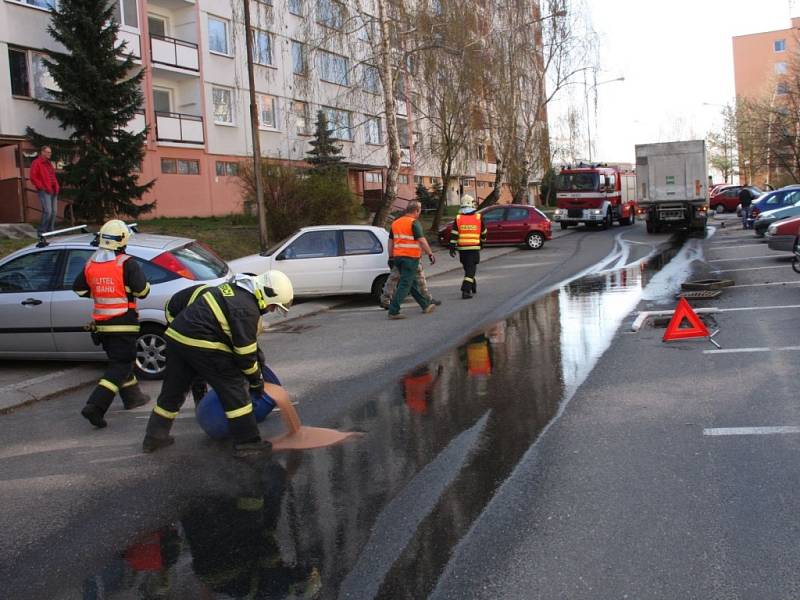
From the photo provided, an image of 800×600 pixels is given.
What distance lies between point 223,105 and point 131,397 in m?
27.9

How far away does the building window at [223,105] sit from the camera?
32656 millimetres

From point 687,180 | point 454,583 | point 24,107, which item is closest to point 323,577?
point 454,583

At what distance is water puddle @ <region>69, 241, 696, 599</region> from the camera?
3.68 meters

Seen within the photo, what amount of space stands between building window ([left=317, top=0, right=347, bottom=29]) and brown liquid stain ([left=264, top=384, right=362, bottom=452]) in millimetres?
19930

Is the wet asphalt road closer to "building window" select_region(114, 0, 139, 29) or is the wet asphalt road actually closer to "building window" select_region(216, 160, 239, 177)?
"building window" select_region(114, 0, 139, 29)

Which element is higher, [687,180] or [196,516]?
[687,180]

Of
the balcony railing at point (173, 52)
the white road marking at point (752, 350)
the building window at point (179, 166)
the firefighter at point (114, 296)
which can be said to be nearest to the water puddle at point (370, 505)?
the white road marking at point (752, 350)

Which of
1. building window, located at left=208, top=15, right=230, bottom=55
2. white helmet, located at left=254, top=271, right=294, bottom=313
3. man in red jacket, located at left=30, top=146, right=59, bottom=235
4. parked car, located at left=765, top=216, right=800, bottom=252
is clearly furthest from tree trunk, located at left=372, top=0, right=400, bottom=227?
white helmet, located at left=254, top=271, right=294, bottom=313

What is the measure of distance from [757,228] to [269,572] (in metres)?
22.5

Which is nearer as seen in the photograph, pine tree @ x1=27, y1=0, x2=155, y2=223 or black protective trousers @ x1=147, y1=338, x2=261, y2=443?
black protective trousers @ x1=147, y1=338, x2=261, y2=443

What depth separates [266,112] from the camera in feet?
114

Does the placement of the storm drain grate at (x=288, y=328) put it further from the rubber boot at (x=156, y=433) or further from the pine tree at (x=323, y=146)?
the pine tree at (x=323, y=146)

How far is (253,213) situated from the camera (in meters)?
23.8

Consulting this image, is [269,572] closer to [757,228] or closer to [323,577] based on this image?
[323,577]
